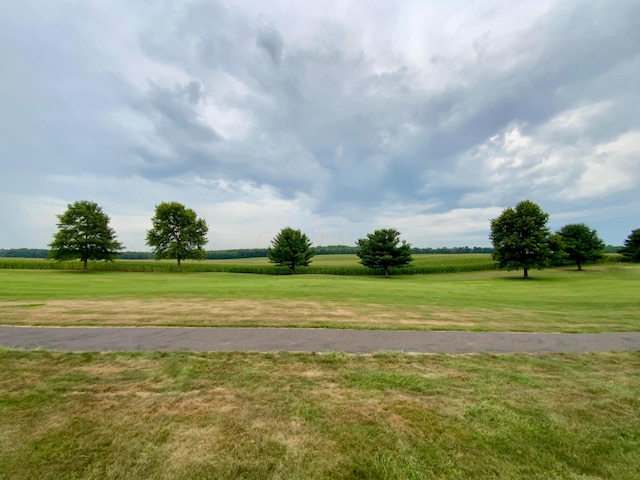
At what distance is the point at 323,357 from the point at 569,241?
59513 millimetres

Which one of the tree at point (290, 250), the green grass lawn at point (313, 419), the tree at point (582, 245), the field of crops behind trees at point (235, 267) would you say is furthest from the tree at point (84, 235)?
the tree at point (582, 245)

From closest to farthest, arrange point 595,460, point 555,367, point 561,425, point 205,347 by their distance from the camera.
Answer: point 595,460, point 561,425, point 555,367, point 205,347

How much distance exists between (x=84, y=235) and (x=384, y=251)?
153 ft

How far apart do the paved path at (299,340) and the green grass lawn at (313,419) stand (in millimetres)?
886

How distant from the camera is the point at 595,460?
9.73ft

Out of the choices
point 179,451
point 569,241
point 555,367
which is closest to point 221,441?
point 179,451

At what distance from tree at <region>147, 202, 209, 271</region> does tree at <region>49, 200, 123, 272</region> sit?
6.01 meters

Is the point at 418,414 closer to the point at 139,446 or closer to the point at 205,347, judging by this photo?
the point at 139,446

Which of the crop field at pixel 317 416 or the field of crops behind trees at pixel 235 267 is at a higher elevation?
the field of crops behind trees at pixel 235 267

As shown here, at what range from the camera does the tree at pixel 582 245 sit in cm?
4884

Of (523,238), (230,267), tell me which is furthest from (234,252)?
(523,238)

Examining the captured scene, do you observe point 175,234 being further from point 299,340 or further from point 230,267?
point 299,340

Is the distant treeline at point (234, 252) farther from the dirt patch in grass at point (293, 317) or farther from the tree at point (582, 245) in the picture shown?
the dirt patch in grass at point (293, 317)

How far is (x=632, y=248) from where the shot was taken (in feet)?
188
